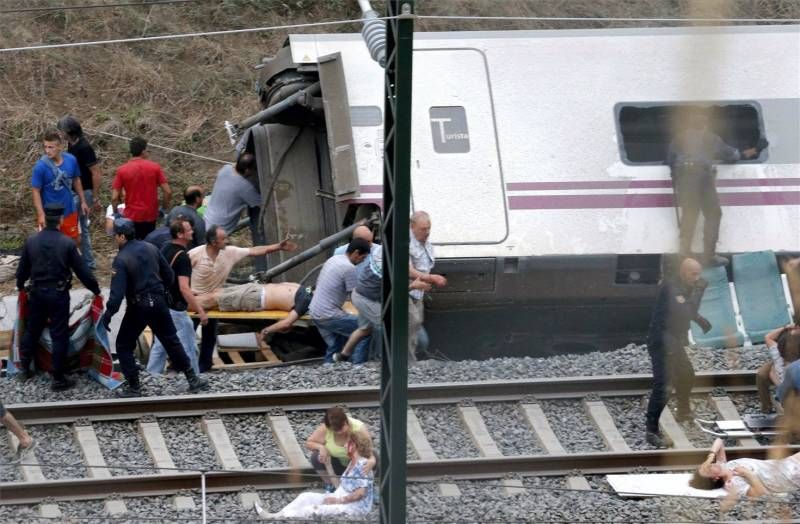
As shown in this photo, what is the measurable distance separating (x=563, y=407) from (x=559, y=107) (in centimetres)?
333

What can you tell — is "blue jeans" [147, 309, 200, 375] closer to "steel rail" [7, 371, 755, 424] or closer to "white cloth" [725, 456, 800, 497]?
"steel rail" [7, 371, 755, 424]

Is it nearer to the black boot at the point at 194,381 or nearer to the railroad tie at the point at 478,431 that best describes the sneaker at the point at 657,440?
the railroad tie at the point at 478,431

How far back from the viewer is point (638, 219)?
1278 centimetres

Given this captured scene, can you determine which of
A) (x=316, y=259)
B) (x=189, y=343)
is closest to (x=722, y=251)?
(x=316, y=259)

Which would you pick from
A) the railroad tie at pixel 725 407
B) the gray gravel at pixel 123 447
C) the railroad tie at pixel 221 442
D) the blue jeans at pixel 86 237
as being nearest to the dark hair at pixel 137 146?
the blue jeans at pixel 86 237

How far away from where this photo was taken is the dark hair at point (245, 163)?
13641mm

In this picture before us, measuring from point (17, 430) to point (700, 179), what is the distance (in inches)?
264

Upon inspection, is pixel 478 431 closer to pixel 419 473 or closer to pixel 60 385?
pixel 419 473

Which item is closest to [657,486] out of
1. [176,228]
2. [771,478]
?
[771,478]

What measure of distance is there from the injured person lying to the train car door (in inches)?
56.7

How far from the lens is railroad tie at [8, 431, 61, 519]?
30.6 ft

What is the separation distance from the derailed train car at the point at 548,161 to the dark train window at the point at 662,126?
0.04ft

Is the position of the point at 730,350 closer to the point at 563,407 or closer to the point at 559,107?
the point at 563,407

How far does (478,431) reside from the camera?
34.1 feet
